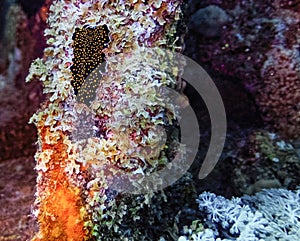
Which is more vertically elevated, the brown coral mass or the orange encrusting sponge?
the brown coral mass

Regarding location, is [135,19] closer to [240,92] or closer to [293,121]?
[240,92]

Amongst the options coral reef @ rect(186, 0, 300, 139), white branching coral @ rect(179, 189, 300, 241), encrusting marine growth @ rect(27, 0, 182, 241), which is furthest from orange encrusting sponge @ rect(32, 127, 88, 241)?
coral reef @ rect(186, 0, 300, 139)

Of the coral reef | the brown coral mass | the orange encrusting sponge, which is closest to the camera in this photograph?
the orange encrusting sponge

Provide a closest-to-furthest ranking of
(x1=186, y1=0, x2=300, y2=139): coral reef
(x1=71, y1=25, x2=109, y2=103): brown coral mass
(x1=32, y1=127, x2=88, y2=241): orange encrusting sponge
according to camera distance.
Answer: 1. (x1=32, y1=127, x2=88, y2=241): orange encrusting sponge
2. (x1=71, y1=25, x2=109, y2=103): brown coral mass
3. (x1=186, y1=0, x2=300, y2=139): coral reef

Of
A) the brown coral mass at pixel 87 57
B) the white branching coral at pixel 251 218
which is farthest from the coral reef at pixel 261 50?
the brown coral mass at pixel 87 57

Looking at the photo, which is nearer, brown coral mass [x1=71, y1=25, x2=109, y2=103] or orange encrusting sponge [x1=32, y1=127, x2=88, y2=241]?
orange encrusting sponge [x1=32, y1=127, x2=88, y2=241]

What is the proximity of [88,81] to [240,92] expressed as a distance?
1.66m

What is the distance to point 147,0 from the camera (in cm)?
219

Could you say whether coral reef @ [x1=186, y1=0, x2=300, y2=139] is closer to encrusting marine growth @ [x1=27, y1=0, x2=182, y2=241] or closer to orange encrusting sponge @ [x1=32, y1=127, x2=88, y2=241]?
encrusting marine growth @ [x1=27, y1=0, x2=182, y2=241]

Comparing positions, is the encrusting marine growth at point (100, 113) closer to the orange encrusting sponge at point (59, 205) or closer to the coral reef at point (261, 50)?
the orange encrusting sponge at point (59, 205)

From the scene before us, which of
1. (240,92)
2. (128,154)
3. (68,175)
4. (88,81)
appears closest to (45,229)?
(68,175)

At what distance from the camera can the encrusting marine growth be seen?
206 centimetres

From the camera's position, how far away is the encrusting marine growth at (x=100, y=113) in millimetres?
2061

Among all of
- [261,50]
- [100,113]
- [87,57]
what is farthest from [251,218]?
[261,50]
